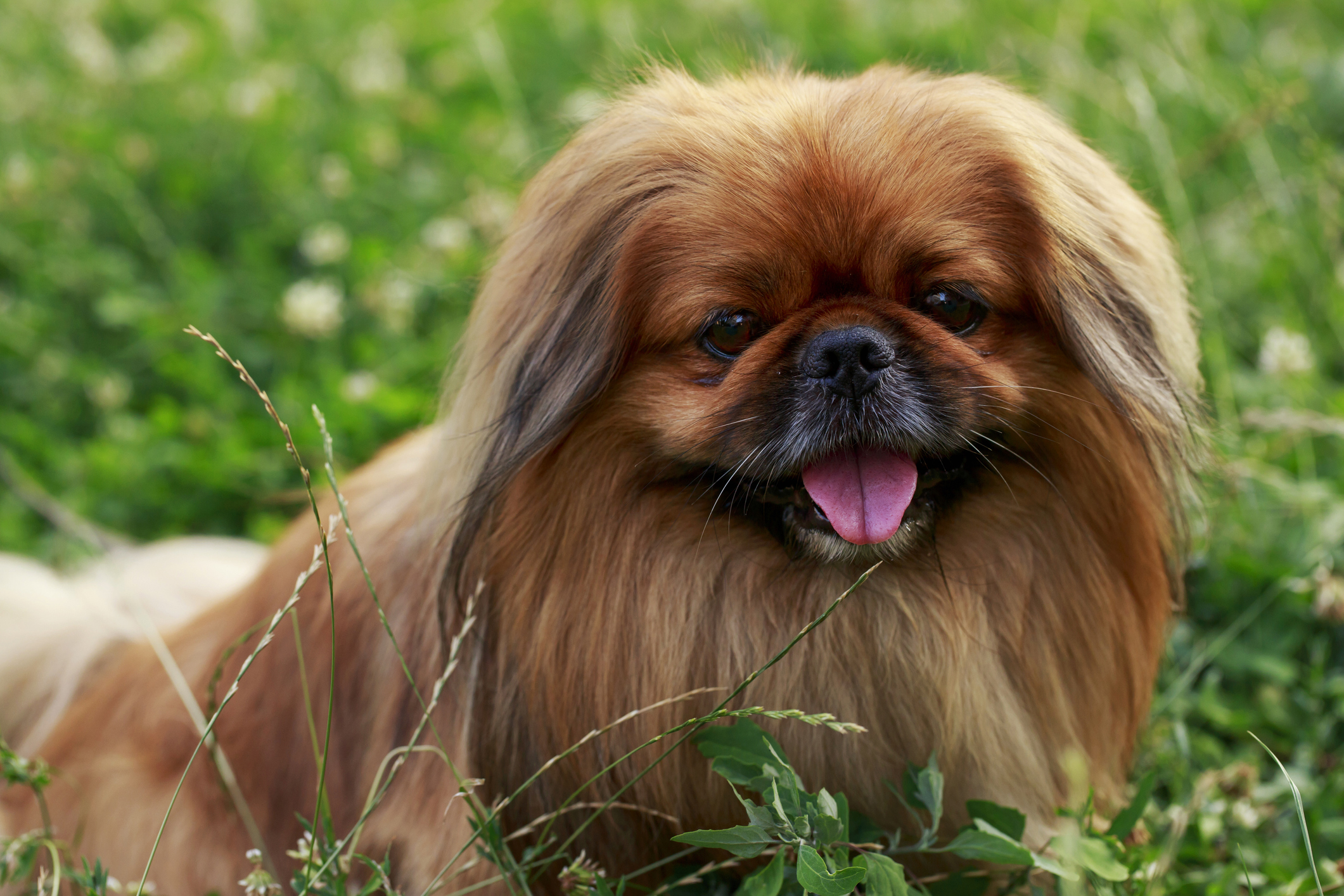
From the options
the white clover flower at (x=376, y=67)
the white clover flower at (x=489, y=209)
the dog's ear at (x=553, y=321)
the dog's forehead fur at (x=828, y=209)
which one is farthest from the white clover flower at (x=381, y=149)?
the dog's forehead fur at (x=828, y=209)

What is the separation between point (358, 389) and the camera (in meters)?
3.42

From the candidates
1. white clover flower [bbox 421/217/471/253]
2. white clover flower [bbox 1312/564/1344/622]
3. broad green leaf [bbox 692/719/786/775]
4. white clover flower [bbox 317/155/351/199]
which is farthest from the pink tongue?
white clover flower [bbox 317/155/351/199]

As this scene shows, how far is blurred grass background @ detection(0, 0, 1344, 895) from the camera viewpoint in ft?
8.71

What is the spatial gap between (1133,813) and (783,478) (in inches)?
29.4

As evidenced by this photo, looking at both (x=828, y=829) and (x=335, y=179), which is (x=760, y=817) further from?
(x=335, y=179)

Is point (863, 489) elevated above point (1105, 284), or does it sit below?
below

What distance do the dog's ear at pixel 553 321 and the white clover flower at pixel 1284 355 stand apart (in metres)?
1.97

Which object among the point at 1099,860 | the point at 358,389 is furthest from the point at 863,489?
the point at 358,389

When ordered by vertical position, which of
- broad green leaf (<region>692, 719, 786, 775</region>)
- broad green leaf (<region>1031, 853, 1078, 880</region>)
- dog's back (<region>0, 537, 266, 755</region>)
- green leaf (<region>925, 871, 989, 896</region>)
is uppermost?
dog's back (<region>0, 537, 266, 755</region>)

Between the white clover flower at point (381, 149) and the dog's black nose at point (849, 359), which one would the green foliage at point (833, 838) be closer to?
the dog's black nose at point (849, 359)

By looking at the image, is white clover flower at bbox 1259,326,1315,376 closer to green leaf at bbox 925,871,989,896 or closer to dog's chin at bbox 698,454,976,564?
dog's chin at bbox 698,454,976,564

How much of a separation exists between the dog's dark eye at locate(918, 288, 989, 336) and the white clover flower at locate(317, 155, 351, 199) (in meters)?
2.95

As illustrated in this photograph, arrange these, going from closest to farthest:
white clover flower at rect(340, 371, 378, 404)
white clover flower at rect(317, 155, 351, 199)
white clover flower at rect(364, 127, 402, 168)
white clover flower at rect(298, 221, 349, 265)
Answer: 1. white clover flower at rect(340, 371, 378, 404)
2. white clover flower at rect(298, 221, 349, 265)
3. white clover flower at rect(317, 155, 351, 199)
4. white clover flower at rect(364, 127, 402, 168)

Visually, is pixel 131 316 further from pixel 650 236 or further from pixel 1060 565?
pixel 1060 565
